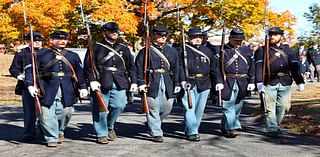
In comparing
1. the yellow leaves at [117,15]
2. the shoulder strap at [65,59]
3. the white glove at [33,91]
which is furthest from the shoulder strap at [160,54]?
the yellow leaves at [117,15]

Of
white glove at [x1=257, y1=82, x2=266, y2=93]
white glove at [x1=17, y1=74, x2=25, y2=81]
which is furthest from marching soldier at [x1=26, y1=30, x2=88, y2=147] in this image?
white glove at [x1=257, y1=82, x2=266, y2=93]

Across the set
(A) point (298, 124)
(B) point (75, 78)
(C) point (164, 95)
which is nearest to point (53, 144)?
(B) point (75, 78)

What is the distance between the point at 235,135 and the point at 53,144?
298 centimetres

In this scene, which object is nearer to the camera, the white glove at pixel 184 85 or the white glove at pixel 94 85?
the white glove at pixel 94 85

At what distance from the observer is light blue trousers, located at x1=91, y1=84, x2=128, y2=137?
809 cm

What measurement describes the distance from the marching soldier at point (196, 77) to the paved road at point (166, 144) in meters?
0.34

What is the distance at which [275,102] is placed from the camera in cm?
873

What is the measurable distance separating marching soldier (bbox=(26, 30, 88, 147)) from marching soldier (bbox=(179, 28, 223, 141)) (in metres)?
1.64

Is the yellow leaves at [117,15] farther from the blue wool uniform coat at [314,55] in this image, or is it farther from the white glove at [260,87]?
the white glove at [260,87]

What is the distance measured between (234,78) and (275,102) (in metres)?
0.78

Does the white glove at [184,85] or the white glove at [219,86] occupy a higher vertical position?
the white glove at [184,85]

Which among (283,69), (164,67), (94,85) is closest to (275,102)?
(283,69)

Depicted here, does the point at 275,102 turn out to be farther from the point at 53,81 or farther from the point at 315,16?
the point at 315,16

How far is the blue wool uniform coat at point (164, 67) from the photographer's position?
8234 millimetres
